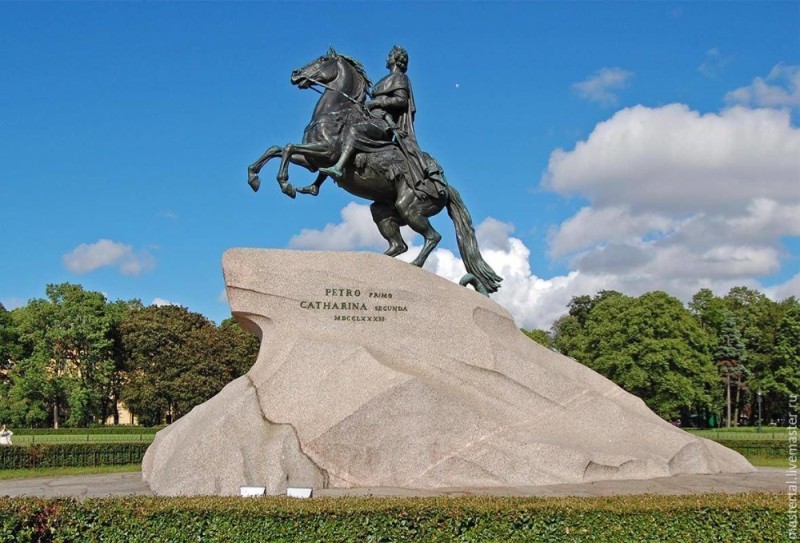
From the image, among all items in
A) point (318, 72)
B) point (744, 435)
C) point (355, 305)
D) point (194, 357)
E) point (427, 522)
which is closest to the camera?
point (427, 522)

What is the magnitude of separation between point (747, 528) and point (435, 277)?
7.00m

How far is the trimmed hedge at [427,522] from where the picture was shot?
272 inches

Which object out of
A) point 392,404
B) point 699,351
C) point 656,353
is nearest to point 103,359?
point 656,353

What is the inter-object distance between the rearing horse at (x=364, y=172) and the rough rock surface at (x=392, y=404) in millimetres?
1769

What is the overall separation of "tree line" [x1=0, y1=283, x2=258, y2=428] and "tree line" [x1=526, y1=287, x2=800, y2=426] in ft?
72.9

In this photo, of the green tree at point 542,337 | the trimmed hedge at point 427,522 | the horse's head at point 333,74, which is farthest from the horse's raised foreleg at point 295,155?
the green tree at point 542,337

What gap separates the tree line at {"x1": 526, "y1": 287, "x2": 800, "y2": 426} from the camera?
43250 millimetres

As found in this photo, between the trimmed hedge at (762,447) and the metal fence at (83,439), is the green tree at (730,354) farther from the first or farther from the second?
the metal fence at (83,439)

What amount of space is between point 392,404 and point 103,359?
42816 mm

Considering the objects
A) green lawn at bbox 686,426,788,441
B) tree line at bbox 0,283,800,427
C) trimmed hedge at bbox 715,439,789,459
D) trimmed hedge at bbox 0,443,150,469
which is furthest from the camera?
tree line at bbox 0,283,800,427

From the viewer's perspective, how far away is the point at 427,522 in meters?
6.92

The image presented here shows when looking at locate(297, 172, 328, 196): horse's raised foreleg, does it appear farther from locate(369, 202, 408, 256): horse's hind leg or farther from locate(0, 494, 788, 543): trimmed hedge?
locate(0, 494, 788, 543): trimmed hedge

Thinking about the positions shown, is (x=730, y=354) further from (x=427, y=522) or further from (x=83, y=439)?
(x=427, y=522)

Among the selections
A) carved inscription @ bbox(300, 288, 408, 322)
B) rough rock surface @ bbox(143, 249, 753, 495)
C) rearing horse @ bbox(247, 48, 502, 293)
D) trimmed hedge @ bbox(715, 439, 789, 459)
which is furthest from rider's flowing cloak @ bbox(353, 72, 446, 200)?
trimmed hedge @ bbox(715, 439, 789, 459)
